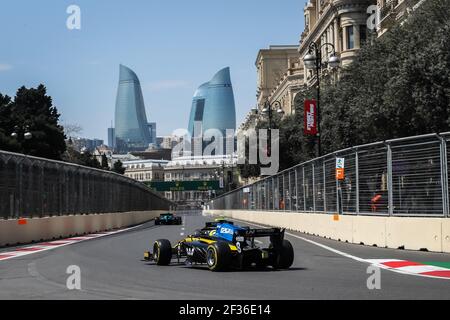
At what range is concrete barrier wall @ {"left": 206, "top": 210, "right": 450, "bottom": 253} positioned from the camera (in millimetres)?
17125

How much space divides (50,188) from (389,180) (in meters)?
13.2

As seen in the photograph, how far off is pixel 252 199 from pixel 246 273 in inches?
1707

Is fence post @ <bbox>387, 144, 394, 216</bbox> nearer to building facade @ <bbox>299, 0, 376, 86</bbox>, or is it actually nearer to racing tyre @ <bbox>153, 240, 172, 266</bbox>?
racing tyre @ <bbox>153, 240, 172, 266</bbox>

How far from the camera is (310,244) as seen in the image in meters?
21.9

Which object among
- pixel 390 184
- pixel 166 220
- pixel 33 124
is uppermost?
pixel 33 124

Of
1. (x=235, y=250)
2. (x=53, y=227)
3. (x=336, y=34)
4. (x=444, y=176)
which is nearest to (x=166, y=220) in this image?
(x=53, y=227)

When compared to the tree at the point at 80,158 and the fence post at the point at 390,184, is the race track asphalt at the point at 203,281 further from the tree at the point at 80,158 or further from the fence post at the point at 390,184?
the tree at the point at 80,158

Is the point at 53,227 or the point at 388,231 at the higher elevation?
the point at 53,227

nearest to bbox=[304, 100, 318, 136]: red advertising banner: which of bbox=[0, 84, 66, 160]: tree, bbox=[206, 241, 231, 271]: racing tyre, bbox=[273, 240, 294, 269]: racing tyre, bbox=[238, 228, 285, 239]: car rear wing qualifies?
bbox=[273, 240, 294, 269]: racing tyre

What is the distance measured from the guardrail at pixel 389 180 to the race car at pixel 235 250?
5.60 m

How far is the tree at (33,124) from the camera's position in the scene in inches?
3288

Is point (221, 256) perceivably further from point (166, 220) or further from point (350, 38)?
point (350, 38)

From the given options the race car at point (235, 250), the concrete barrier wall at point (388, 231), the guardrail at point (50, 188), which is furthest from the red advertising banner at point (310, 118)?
the race car at point (235, 250)

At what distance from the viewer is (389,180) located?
62.6ft
